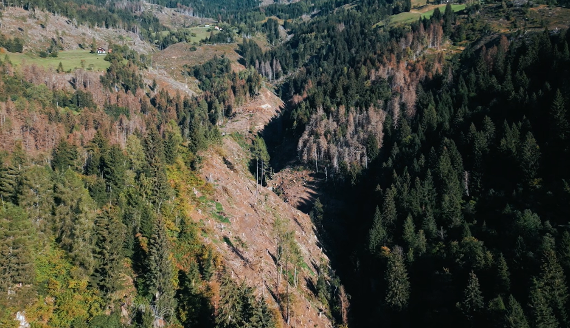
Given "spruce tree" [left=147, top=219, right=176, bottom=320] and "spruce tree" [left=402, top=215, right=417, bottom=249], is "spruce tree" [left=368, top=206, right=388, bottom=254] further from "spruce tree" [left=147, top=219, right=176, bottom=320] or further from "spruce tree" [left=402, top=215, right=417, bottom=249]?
"spruce tree" [left=147, top=219, right=176, bottom=320]

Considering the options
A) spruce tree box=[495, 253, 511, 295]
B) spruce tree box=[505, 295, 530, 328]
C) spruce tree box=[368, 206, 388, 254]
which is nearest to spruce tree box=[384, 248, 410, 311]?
spruce tree box=[368, 206, 388, 254]

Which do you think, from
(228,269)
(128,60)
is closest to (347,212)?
(228,269)

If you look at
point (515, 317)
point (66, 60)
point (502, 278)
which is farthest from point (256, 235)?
point (66, 60)

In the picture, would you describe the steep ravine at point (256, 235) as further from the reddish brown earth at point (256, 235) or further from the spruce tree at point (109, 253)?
the spruce tree at point (109, 253)

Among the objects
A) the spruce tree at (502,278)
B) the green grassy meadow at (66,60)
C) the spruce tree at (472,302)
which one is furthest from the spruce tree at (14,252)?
the green grassy meadow at (66,60)

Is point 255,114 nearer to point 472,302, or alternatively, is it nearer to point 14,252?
point 472,302

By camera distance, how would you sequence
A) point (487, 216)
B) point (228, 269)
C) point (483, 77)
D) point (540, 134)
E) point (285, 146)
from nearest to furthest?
point (228, 269), point (487, 216), point (540, 134), point (483, 77), point (285, 146)

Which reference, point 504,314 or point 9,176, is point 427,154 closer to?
point 504,314
